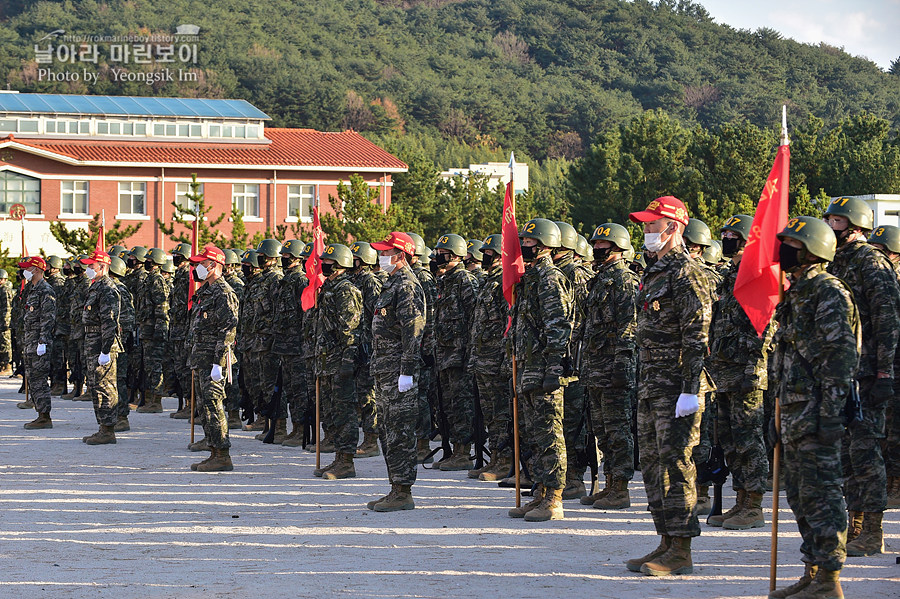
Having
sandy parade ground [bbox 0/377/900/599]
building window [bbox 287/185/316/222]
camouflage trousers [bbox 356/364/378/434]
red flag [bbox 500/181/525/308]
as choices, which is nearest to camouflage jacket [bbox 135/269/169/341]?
sandy parade ground [bbox 0/377/900/599]

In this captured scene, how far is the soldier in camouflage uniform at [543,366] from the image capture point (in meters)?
8.99

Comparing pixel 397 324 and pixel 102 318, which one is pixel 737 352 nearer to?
pixel 397 324

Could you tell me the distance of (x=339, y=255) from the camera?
39.8 ft

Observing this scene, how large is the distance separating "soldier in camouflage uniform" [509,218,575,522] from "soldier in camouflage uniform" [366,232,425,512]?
100 centimetres

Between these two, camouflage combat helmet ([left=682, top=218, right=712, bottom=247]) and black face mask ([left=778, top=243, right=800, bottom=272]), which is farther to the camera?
camouflage combat helmet ([left=682, top=218, right=712, bottom=247])

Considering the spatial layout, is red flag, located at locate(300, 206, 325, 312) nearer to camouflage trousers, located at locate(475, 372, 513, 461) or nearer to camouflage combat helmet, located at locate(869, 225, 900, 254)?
camouflage trousers, located at locate(475, 372, 513, 461)

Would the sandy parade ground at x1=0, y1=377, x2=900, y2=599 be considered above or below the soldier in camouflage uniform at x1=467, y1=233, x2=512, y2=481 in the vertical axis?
below

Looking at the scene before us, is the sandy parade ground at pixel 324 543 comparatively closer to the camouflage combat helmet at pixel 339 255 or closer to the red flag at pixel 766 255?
the red flag at pixel 766 255

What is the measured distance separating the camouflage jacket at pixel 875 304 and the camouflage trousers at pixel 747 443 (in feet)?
3.36

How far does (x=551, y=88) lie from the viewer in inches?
5615

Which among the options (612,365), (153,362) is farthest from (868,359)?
(153,362)

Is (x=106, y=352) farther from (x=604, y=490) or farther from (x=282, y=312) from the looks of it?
(x=604, y=490)

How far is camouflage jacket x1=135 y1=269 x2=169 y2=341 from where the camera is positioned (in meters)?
18.5

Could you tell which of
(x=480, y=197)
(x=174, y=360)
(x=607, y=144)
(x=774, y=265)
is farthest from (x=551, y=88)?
(x=774, y=265)
